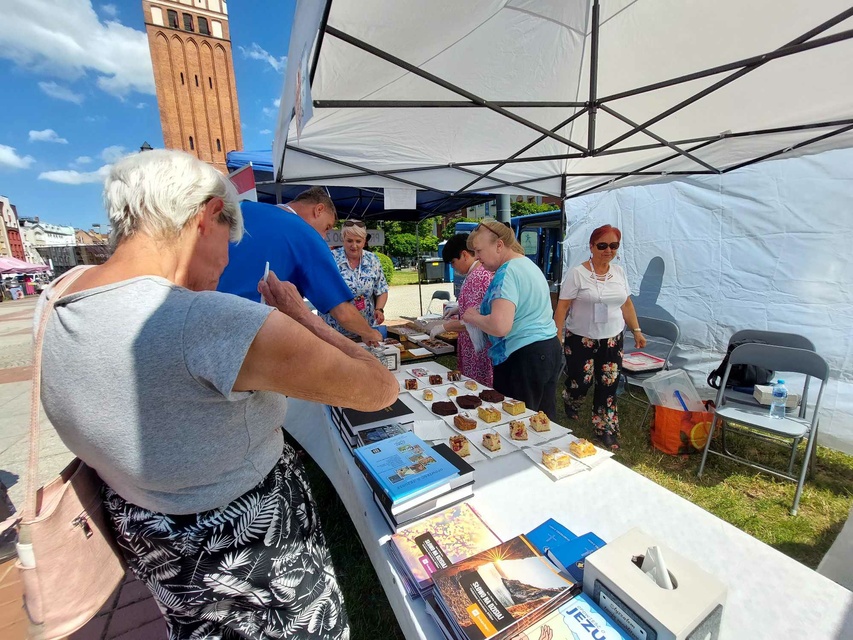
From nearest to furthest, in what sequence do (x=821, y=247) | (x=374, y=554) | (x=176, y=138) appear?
(x=374, y=554), (x=821, y=247), (x=176, y=138)

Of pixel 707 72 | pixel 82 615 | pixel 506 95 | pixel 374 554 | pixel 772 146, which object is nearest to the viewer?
pixel 82 615

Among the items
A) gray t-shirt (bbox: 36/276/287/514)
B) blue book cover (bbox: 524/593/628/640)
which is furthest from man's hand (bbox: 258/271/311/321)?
blue book cover (bbox: 524/593/628/640)

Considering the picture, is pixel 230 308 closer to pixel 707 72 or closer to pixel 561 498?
pixel 561 498

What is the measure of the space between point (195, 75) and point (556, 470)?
39.4 m

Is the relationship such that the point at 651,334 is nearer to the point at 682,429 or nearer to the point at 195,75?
the point at 682,429

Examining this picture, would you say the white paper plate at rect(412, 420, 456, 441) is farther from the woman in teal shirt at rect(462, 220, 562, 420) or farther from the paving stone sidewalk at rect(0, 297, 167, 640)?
the paving stone sidewalk at rect(0, 297, 167, 640)

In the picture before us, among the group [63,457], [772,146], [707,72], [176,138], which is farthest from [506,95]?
[176,138]

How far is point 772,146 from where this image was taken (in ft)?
10.4

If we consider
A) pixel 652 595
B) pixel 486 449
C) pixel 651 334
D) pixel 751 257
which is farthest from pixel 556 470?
pixel 751 257

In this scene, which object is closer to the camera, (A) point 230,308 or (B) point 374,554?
(A) point 230,308

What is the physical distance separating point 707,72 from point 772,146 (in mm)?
2143

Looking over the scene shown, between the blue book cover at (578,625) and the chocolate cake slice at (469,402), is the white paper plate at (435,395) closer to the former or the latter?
the chocolate cake slice at (469,402)

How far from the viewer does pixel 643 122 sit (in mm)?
2852

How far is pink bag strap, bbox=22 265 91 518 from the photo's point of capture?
0.65m
